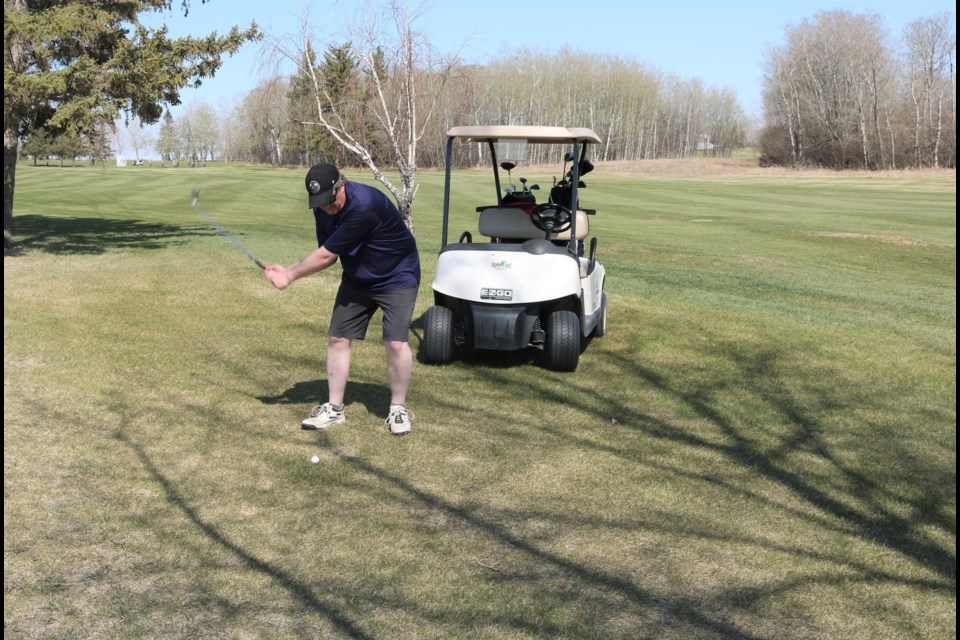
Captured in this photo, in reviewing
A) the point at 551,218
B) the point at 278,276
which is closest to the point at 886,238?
the point at 551,218

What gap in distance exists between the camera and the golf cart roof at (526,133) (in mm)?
7629

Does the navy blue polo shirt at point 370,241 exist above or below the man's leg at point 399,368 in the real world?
above

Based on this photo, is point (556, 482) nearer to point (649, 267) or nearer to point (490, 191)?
point (649, 267)

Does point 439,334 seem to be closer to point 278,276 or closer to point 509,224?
point 509,224

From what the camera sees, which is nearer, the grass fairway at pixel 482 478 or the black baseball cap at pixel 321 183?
the grass fairway at pixel 482 478

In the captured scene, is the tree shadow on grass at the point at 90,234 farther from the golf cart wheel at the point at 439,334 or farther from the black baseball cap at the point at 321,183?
the black baseball cap at the point at 321,183

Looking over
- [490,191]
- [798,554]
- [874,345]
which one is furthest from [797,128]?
[798,554]

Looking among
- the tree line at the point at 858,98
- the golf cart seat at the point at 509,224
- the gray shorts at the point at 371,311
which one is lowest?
the gray shorts at the point at 371,311

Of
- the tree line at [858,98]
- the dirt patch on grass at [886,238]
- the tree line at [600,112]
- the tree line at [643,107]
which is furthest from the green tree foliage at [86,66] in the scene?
the tree line at [858,98]

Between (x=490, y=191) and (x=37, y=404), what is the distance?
1220 inches

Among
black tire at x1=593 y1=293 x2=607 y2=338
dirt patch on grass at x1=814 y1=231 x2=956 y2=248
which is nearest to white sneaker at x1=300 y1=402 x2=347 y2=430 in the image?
black tire at x1=593 y1=293 x2=607 y2=338

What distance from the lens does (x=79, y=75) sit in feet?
40.9

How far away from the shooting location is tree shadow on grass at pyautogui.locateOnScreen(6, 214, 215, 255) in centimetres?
1532

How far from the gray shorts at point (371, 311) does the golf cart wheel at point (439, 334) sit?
1395 millimetres
